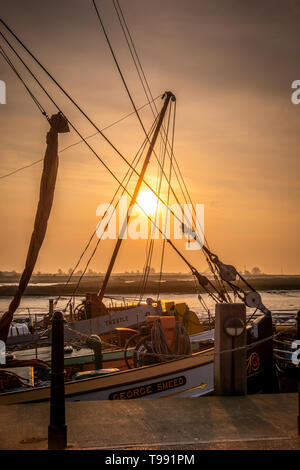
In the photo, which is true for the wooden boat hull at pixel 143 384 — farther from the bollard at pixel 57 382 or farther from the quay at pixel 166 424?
the bollard at pixel 57 382

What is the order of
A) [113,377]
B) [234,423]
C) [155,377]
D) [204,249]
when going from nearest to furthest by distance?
1. [234,423]
2. [113,377]
3. [155,377]
4. [204,249]

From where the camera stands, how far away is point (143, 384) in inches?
360

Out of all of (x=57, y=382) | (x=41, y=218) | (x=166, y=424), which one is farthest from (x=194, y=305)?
(x=57, y=382)

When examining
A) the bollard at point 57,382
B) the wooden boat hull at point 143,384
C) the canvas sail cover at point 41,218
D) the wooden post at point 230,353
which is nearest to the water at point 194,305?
the wooden boat hull at point 143,384

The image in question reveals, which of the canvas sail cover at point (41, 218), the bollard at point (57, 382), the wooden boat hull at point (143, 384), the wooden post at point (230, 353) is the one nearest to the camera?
the bollard at point (57, 382)

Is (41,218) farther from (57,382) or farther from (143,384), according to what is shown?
(57,382)

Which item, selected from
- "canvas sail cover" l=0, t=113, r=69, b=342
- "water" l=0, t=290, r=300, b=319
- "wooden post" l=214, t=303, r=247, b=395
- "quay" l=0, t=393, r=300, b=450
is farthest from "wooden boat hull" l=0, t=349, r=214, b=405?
"water" l=0, t=290, r=300, b=319

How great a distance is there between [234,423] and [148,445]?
1.41 metres

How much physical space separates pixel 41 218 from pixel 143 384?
11.8 feet

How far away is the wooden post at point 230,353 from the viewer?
26.0 feet

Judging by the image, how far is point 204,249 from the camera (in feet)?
51.1

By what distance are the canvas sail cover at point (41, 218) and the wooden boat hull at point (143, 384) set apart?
1.46m

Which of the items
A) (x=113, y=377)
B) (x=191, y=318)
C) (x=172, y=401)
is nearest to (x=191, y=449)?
(x=172, y=401)
